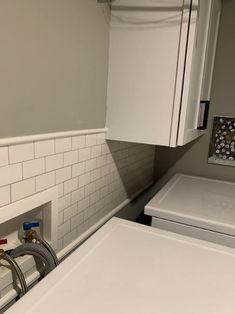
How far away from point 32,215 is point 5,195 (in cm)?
25

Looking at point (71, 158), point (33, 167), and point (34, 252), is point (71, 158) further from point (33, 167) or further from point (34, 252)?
point (34, 252)

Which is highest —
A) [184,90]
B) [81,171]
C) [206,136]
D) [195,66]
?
[195,66]

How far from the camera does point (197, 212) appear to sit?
1286 mm

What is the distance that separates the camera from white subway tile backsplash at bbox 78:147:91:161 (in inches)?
45.6

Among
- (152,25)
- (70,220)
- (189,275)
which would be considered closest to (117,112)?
(152,25)

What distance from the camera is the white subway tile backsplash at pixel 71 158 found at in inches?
42.2

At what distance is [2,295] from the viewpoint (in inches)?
34.3

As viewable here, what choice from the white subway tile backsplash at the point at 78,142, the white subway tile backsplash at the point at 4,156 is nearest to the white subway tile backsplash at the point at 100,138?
the white subway tile backsplash at the point at 78,142

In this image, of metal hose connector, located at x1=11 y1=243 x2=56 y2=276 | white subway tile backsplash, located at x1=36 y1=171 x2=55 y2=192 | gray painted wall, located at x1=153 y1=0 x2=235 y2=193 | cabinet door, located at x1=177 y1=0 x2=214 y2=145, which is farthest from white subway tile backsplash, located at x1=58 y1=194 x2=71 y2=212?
gray painted wall, located at x1=153 y1=0 x2=235 y2=193

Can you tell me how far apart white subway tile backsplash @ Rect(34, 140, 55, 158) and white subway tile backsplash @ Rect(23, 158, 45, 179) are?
22mm

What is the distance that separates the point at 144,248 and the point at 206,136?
3.79 feet

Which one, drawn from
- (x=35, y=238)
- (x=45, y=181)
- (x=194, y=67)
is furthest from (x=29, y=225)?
(x=194, y=67)

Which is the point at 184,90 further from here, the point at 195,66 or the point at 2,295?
the point at 2,295

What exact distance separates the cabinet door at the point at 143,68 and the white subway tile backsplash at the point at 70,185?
1.01 ft
